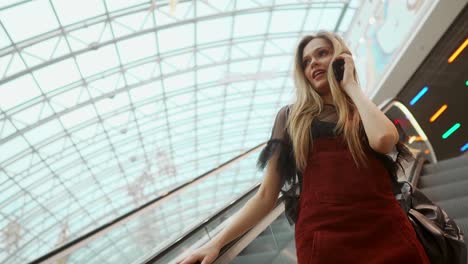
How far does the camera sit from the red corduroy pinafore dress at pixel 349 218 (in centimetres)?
139

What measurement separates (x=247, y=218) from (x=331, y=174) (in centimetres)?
44

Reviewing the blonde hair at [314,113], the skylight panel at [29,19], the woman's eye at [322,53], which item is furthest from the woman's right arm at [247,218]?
the skylight panel at [29,19]

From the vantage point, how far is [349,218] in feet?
4.75

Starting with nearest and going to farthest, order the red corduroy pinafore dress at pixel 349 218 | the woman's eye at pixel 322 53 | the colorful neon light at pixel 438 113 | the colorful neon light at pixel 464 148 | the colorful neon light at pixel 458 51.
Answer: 1. the red corduroy pinafore dress at pixel 349 218
2. the woman's eye at pixel 322 53
3. the colorful neon light at pixel 464 148
4. the colorful neon light at pixel 458 51
5. the colorful neon light at pixel 438 113

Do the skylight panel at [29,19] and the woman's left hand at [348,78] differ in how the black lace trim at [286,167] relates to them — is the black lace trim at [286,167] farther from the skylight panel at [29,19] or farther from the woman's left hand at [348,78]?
the skylight panel at [29,19]

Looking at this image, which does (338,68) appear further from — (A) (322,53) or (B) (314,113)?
(B) (314,113)

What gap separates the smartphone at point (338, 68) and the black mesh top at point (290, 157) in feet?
0.53

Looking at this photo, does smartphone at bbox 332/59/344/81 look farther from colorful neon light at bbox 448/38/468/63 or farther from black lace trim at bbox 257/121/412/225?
colorful neon light at bbox 448/38/468/63

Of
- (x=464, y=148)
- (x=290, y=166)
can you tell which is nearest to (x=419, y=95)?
(x=464, y=148)

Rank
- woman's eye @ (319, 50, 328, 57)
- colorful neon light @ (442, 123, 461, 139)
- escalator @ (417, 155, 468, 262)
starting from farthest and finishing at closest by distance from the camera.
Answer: colorful neon light @ (442, 123, 461, 139)
escalator @ (417, 155, 468, 262)
woman's eye @ (319, 50, 328, 57)

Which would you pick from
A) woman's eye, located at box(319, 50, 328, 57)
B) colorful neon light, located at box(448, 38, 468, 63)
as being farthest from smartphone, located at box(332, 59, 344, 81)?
colorful neon light, located at box(448, 38, 468, 63)

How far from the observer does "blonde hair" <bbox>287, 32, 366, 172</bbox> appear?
1694 mm

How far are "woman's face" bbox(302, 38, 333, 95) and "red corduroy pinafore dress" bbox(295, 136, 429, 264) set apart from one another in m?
0.43

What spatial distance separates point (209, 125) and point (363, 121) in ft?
99.0
